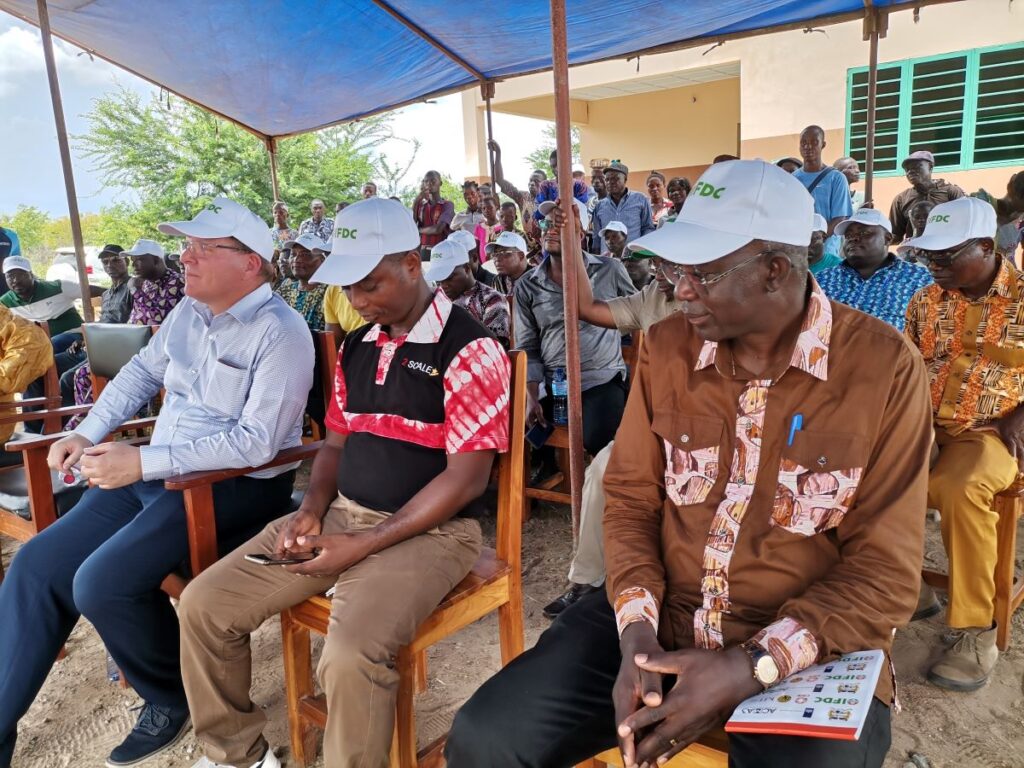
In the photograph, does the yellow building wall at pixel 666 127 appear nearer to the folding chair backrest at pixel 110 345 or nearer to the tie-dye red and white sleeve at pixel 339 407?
the folding chair backrest at pixel 110 345

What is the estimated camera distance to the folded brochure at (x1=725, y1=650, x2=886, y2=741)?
1054mm

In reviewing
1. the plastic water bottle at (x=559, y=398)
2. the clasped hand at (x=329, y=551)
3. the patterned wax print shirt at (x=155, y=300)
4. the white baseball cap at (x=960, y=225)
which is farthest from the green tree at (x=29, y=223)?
the white baseball cap at (x=960, y=225)

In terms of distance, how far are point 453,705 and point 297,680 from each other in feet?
1.79

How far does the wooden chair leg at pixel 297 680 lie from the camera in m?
2.00

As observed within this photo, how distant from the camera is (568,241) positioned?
97.5 inches

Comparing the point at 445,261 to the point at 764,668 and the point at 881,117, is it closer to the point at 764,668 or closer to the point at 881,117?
the point at 764,668

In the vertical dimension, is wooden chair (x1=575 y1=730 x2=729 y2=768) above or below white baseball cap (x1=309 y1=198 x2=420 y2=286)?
below

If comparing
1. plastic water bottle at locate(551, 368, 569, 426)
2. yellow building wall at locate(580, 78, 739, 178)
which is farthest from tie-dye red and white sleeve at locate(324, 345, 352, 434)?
yellow building wall at locate(580, 78, 739, 178)

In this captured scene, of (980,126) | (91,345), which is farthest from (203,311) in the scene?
(980,126)

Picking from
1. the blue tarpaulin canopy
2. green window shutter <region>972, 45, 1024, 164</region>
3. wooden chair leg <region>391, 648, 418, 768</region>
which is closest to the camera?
wooden chair leg <region>391, 648, 418, 768</region>

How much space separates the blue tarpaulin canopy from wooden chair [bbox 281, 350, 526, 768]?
3800 millimetres

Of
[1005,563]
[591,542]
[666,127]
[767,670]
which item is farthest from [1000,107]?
[767,670]

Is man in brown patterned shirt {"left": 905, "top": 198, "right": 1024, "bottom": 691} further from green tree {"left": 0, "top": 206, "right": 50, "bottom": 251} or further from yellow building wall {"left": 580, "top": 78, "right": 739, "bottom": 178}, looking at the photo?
green tree {"left": 0, "top": 206, "right": 50, "bottom": 251}

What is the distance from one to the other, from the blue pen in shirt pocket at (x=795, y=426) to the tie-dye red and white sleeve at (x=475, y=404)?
2.57 feet
